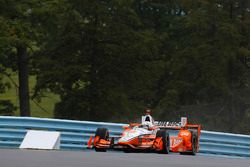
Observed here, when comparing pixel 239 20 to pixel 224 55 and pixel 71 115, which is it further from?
pixel 71 115

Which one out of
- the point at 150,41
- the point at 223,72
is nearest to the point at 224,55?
the point at 223,72

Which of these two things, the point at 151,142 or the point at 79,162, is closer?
the point at 79,162

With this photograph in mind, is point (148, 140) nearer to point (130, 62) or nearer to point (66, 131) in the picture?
point (66, 131)

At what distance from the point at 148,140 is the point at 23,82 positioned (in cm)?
1841

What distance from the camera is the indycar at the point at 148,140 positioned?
50.4 feet

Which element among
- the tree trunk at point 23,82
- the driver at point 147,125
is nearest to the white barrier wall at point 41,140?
the driver at point 147,125

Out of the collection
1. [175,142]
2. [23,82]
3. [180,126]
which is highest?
[180,126]

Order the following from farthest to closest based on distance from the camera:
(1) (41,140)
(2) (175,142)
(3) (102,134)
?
(2) (175,142) < (3) (102,134) < (1) (41,140)

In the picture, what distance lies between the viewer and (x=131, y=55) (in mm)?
34156

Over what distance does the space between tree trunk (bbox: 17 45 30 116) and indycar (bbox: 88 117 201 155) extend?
53.9 feet

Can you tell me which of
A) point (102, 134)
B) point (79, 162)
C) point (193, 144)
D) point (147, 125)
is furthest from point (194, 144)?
point (79, 162)

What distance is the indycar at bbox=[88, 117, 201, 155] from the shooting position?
1536cm

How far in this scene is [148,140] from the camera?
15805 millimetres

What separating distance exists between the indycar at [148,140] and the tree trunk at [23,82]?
16437 millimetres
